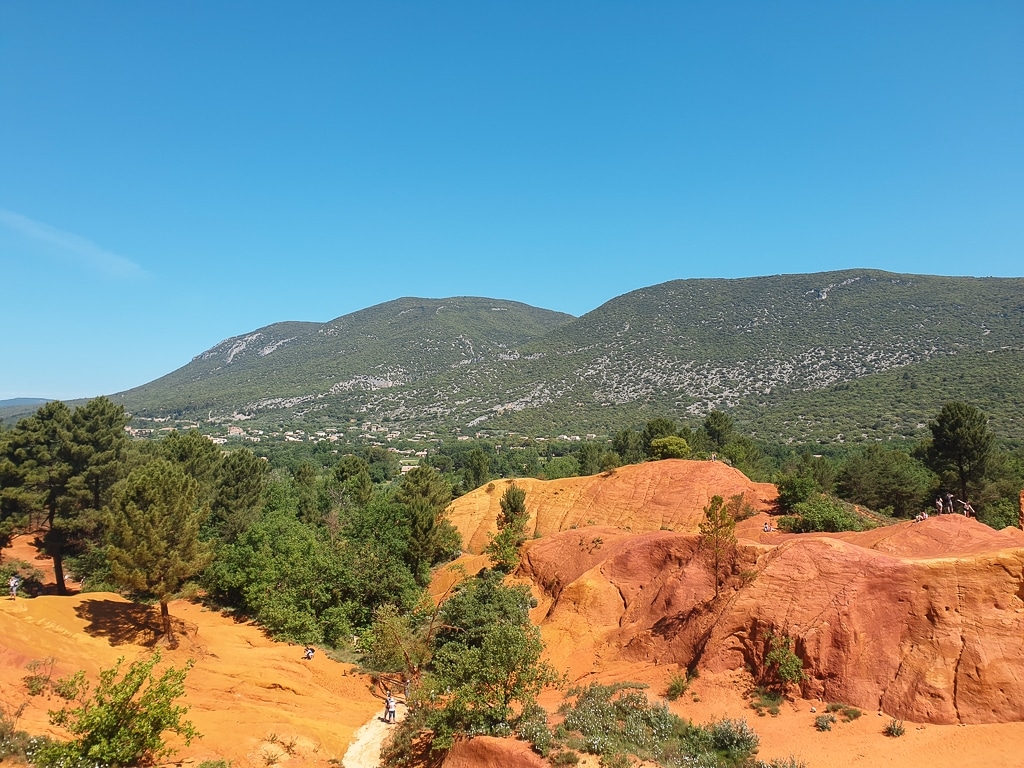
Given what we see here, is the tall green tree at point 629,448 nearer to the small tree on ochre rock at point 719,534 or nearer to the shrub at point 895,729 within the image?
the small tree on ochre rock at point 719,534

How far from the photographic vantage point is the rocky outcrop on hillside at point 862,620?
14.6 metres

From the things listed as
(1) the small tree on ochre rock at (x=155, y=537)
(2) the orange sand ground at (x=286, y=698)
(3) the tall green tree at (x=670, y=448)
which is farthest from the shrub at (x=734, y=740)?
(3) the tall green tree at (x=670, y=448)

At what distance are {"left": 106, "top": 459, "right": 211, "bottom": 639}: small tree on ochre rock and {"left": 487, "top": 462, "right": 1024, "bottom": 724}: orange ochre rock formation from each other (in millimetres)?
17563

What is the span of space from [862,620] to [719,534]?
5.84 m

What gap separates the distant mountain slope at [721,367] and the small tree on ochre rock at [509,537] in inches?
2908

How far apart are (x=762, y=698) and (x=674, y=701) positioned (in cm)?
281

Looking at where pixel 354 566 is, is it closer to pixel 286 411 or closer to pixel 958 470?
pixel 958 470

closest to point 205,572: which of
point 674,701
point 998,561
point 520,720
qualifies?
point 520,720

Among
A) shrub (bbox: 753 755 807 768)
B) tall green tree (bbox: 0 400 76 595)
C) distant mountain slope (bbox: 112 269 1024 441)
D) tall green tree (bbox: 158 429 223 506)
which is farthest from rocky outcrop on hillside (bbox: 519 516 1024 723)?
distant mountain slope (bbox: 112 269 1024 441)

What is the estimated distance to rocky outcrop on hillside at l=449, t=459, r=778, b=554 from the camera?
135ft

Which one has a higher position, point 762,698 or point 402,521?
point 402,521

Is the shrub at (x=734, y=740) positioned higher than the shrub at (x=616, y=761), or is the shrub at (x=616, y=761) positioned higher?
the shrub at (x=616, y=761)

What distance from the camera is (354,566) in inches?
1197

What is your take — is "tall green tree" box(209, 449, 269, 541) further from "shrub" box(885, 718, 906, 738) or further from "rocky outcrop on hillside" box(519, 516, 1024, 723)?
"shrub" box(885, 718, 906, 738)
